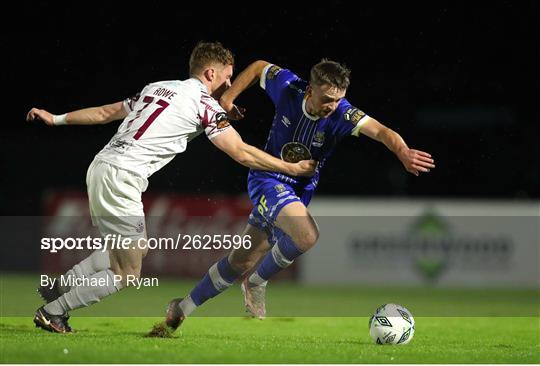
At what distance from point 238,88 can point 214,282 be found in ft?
5.11

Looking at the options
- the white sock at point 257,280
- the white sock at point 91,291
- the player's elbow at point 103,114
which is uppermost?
the player's elbow at point 103,114

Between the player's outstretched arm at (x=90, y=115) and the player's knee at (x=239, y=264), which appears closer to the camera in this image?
the player's outstretched arm at (x=90, y=115)

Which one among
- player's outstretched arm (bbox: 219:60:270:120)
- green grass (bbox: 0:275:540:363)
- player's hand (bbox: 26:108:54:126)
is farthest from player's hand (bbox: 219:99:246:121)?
green grass (bbox: 0:275:540:363)

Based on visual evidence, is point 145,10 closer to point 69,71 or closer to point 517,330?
point 69,71

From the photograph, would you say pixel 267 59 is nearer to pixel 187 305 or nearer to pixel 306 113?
pixel 306 113

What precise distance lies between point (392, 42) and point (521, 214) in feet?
15.8

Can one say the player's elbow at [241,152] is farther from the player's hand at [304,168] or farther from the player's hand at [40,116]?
the player's hand at [40,116]

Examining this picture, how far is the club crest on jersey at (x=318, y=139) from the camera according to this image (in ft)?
24.1

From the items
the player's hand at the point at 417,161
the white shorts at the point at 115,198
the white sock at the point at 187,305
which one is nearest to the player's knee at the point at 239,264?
the white sock at the point at 187,305

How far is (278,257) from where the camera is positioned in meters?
7.46

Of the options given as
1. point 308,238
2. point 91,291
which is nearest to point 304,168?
point 308,238

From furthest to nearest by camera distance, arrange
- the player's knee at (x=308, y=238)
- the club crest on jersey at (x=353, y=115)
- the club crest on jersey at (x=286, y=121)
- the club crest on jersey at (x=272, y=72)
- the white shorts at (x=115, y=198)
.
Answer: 1. the club crest on jersey at (x=272, y=72)
2. the club crest on jersey at (x=286, y=121)
3. the club crest on jersey at (x=353, y=115)
4. the player's knee at (x=308, y=238)
5. the white shorts at (x=115, y=198)

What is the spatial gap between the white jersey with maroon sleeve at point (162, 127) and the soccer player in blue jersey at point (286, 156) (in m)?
0.73

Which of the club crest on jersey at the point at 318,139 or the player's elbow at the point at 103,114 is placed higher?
the club crest on jersey at the point at 318,139
